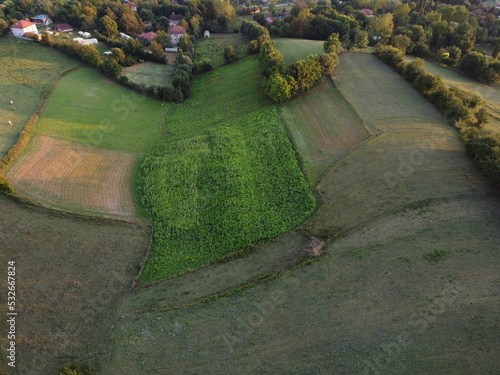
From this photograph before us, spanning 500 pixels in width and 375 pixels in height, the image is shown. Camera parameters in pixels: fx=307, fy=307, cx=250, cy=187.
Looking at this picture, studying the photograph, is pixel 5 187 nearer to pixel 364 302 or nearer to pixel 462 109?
pixel 364 302

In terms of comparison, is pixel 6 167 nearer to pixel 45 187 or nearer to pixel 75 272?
pixel 45 187

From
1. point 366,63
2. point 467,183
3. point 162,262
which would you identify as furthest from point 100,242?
point 366,63

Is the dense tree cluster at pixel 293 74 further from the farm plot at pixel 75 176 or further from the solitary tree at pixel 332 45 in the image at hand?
the farm plot at pixel 75 176

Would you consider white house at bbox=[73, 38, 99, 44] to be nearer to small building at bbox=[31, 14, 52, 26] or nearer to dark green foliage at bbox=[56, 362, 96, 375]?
small building at bbox=[31, 14, 52, 26]

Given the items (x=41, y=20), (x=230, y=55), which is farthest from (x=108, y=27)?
(x=230, y=55)

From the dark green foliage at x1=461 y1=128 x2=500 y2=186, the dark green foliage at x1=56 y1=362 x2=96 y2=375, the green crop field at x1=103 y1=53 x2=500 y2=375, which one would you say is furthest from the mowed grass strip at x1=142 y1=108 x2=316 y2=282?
the dark green foliage at x1=461 y1=128 x2=500 y2=186
